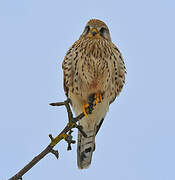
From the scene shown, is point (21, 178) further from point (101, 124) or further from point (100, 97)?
point (101, 124)

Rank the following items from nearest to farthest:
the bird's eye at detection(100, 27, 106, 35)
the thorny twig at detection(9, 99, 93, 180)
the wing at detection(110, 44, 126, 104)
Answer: the thorny twig at detection(9, 99, 93, 180), the wing at detection(110, 44, 126, 104), the bird's eye at detection(100, 27, 106, 35)

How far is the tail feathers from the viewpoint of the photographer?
4812 mm

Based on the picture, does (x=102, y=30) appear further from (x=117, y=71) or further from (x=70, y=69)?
(x=70, y=69)

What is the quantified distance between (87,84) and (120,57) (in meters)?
0.64

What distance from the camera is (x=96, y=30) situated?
5.15 meters

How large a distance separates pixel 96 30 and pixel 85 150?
62.8 inches

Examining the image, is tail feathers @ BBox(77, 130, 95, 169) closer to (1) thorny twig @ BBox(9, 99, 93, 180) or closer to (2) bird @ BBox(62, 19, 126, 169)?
(2) bird @ BBox(62, 19, 126, 169)

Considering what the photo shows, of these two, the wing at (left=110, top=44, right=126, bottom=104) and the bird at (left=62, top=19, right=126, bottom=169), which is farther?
the wing at (left=110, top=44, right=126, bottom=104)

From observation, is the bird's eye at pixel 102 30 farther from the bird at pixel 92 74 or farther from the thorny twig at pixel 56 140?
the thorny twig at pixel 56 140

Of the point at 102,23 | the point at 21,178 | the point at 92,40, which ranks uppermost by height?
the point at 102,23

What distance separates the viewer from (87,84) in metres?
4.73

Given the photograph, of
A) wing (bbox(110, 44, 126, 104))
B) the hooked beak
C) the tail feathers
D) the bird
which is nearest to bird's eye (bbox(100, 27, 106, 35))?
the bird

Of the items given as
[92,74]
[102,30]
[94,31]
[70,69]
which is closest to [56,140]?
[92,74]

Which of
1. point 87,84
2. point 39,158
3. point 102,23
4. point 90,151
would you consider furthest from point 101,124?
point 39,158
